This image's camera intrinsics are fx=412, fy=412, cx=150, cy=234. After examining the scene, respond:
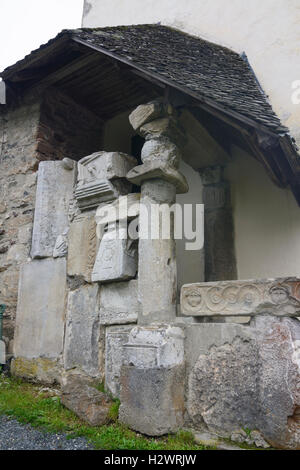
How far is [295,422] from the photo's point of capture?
102 inches

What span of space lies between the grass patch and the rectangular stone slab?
88 cm

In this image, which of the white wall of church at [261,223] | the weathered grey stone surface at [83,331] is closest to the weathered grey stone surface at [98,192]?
the weathered grey stone surface at [83,331]

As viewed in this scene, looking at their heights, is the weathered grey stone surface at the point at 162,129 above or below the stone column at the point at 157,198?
above

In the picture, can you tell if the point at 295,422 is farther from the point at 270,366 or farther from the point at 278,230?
the point at 278,230

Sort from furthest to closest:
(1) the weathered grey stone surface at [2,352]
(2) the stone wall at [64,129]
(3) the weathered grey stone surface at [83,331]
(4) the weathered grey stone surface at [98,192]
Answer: (2) the stone wall at [64,129], (1) the weathered grey stone surface at [2,352], (4) the weathered grey stone surface at [98,192], (3) the weathered grey stone surface at [83,331]

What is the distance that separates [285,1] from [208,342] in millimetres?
4543

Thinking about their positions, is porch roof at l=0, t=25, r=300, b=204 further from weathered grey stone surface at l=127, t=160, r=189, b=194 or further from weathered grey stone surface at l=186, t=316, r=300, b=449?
weathered grey stone surface at l=186, t=316, r=300, b=449

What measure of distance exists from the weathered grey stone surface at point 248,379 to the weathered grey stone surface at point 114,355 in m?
0.65

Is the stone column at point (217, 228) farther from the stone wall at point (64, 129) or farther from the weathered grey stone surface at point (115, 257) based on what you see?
the stone wall at point (64, 129)

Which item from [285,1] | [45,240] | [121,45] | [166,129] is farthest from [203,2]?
[45,240]

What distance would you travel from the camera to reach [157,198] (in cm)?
353

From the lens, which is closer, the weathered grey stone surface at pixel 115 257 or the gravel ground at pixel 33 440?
the gravel ground at pixel 33 440

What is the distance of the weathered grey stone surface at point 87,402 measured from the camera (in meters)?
3.04
